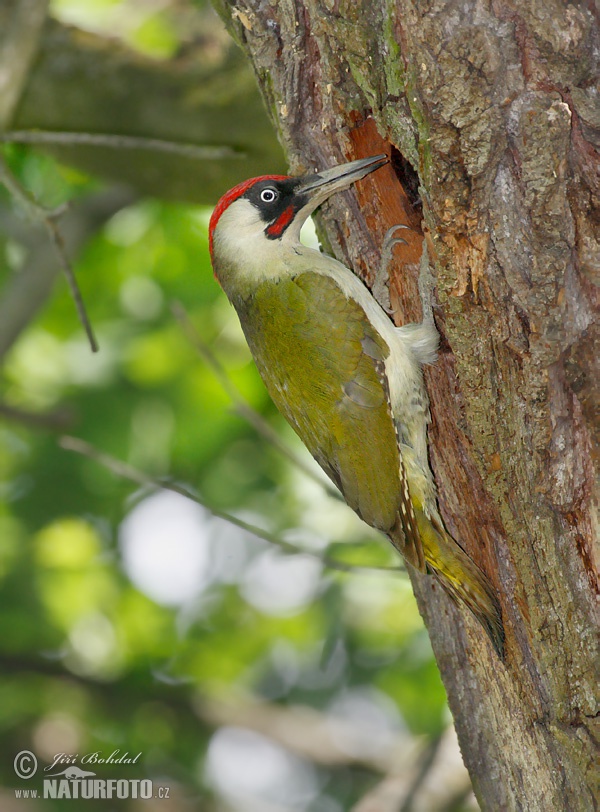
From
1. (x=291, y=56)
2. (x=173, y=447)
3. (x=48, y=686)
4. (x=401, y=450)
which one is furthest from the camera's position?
(x=48, y=686)

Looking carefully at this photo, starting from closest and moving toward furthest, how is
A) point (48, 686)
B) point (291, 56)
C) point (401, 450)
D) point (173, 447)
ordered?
point (291, 56) → point (401, 450) → point (173, 447) → point (48, 686)

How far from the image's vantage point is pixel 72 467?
212 inches

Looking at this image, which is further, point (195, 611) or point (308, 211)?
point (195, 611)

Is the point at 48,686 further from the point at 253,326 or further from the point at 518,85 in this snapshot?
the point at 518,85

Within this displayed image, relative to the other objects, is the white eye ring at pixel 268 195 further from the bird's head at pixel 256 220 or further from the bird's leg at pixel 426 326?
the bird's leg at pixel 426 326

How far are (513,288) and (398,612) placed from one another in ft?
13.2

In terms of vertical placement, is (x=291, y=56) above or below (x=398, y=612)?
above

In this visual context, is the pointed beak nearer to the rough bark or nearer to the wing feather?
the wing feather

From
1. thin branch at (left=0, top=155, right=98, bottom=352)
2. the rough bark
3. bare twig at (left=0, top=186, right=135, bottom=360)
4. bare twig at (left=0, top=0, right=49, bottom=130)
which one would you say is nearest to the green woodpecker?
thin branch at (left=0, top=155, right=98, bottom=352)

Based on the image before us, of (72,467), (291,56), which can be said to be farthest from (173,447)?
(291,56)

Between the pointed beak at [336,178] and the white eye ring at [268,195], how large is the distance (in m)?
0.41
